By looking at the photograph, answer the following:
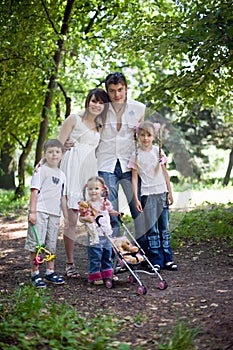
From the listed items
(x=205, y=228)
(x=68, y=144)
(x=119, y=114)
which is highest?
(x=119, y=114)

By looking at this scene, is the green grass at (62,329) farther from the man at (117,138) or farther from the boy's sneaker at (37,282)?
the man at (117,138)

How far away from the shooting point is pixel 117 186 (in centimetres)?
641

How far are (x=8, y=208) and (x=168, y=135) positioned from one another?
8871 mm

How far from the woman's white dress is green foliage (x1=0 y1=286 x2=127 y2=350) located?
5.45 feet

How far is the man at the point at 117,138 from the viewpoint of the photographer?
6125mm

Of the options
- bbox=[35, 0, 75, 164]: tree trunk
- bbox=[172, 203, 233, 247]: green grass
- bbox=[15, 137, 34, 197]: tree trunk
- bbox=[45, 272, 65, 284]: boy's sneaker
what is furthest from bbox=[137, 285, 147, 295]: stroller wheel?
bbox=[15, 137, 34, 197]: tree trunk

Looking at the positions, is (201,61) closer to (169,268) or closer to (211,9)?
(211,9)

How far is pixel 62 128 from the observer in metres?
6.33

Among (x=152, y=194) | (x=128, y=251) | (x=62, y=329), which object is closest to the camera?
(x=62, y=329)

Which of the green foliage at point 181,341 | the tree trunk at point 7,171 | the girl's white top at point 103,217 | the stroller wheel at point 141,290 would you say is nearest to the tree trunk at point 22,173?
the tree trunk at point 7,171

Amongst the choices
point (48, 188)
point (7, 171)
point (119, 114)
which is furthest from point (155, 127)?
point (7, 171)

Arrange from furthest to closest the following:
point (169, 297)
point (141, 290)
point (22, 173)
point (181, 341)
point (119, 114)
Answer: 1. point (22, 173)
2. point (119, 114)
3. point (141, 290)
4. point (169, 297)
5. point (181, 341)

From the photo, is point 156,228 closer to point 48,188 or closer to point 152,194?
point 152,194

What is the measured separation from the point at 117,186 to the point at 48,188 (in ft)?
2.78
